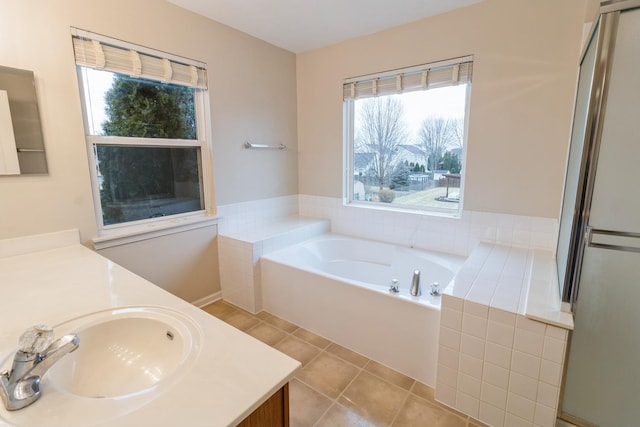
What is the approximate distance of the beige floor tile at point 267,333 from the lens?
7.65 ft

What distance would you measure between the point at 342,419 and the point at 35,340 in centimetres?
145

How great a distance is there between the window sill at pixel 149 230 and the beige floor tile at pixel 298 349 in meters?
1.23

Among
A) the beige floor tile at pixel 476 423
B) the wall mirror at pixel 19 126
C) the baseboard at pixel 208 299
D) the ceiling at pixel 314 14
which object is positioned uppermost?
the ceiling at pixel 314 14

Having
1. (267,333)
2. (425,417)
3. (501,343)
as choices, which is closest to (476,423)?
(425,417)

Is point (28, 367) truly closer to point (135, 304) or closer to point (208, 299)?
point (135, 304)

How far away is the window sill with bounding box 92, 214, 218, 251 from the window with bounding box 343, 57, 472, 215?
1556 millimetres

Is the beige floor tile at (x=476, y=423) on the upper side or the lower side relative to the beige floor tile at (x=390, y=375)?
lower

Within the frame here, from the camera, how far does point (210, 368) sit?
841 millimetres

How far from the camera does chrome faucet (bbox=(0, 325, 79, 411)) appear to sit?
71 cm

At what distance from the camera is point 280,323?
2.56 metres

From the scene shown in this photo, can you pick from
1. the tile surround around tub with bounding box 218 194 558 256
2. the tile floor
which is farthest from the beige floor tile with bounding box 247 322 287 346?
the tile surround around tub with bounding box 218 194 558 256

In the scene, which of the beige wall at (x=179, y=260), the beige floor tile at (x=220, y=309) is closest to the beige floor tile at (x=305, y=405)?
the beige floor tile at (x=220, y=309)

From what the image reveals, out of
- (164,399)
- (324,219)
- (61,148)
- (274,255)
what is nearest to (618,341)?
(164,399)

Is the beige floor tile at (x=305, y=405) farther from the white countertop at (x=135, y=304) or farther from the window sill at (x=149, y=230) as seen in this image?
the window sill at (x=149, y=230)
